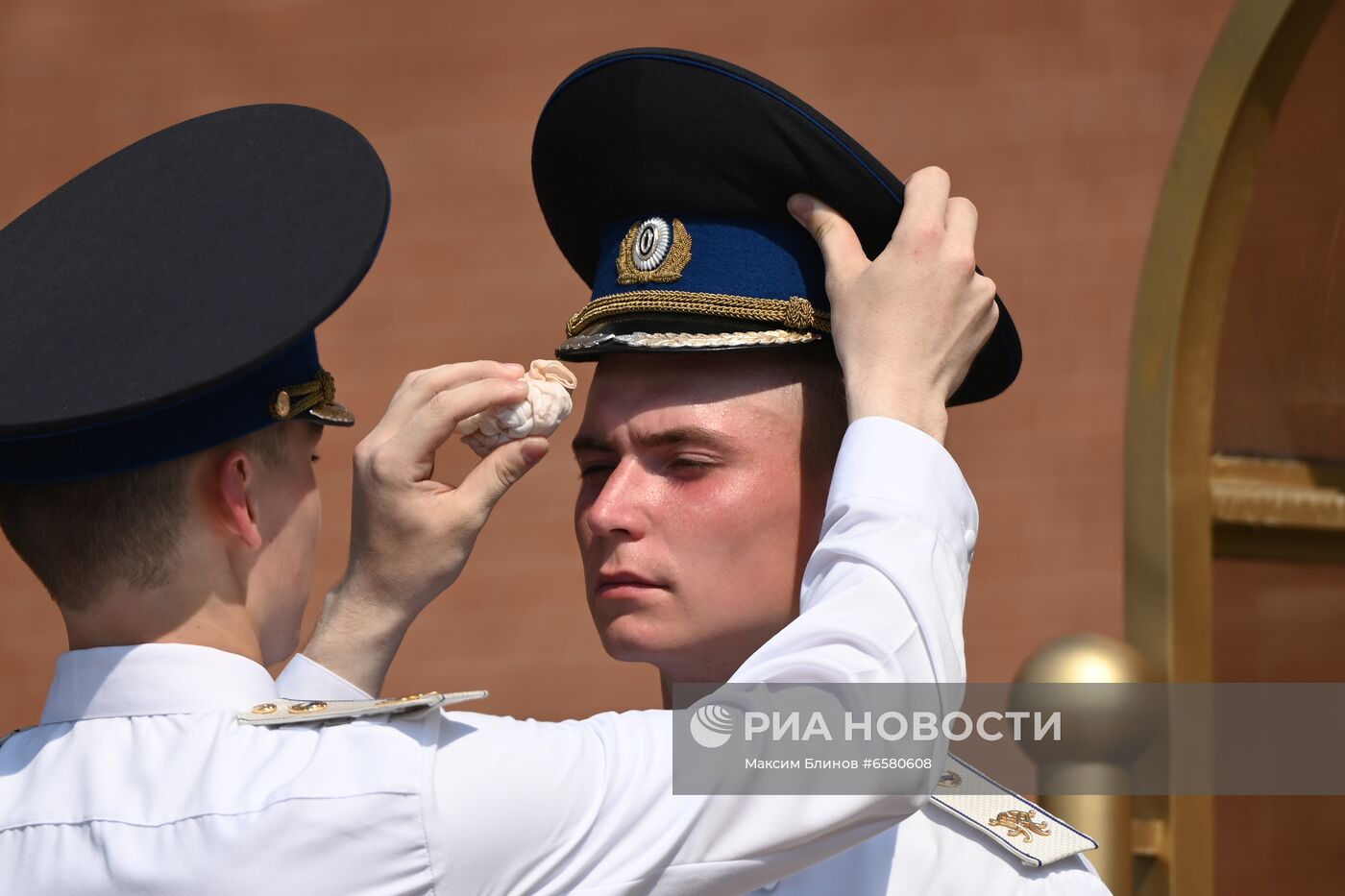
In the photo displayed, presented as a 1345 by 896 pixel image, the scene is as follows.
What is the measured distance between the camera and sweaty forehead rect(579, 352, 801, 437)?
2133 mm

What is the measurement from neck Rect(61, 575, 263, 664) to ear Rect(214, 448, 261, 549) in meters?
0.07

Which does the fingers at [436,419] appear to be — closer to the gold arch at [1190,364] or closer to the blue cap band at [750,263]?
the blue cap band at [750,263]

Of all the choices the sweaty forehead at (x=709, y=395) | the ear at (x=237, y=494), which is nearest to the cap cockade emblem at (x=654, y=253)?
the sweaty forehead at (x=709, y=395)

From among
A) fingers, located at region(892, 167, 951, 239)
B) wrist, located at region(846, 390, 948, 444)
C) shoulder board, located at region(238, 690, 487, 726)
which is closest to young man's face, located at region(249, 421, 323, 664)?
shoulder board, located at region(238, 690, 487, 726)

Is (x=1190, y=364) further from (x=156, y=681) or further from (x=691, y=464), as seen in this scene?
(x=156, y=681)

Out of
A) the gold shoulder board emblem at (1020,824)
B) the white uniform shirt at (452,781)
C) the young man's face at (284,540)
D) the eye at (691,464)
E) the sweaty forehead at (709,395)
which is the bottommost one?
the white uniform shirt at (452,781)

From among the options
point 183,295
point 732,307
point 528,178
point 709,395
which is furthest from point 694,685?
point 528,178

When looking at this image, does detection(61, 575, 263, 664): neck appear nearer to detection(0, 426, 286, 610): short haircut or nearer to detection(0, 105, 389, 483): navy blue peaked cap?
detection(0, 426, 286, 610): short haircut

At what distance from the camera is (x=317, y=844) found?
1.58 m

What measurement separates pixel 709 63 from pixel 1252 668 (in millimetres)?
1270

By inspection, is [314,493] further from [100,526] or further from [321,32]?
[321,32]

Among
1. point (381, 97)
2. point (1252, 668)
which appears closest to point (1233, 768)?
point (1252, 668)

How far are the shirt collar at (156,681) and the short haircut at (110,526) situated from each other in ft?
0.24

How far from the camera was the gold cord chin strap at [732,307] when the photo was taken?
2104 mm
